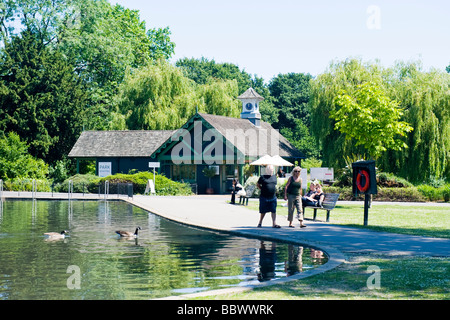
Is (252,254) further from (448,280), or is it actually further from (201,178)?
(201,178)

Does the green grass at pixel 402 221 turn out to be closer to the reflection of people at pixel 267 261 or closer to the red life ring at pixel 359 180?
the red life ring at pixel 359 180

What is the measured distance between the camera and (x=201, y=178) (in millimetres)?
47938

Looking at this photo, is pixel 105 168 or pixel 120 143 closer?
pixel 105 168

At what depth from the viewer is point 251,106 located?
2254 inches

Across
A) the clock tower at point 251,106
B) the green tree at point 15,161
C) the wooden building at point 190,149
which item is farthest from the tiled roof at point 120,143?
the clock tower at point 251,106

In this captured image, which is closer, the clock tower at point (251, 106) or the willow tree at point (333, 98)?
the willow tree at point (333, 98)

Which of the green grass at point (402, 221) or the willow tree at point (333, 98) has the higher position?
the willow tree at point (333, 98)

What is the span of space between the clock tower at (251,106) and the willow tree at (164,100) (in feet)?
7.16

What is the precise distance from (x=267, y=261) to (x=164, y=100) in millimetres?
44950

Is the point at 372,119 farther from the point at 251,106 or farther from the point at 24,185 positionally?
the point at 24,185

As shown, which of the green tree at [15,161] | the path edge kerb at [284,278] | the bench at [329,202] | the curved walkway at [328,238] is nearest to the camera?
the path edge kerb at [284,278]

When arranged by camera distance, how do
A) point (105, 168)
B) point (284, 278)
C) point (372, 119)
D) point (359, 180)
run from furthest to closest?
point (105, 168) < point (372, 119) < point (359, 180) < point (284, 278)

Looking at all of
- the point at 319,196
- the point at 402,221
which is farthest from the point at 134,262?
the point at 402,221

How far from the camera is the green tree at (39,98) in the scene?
5444 centimetres
